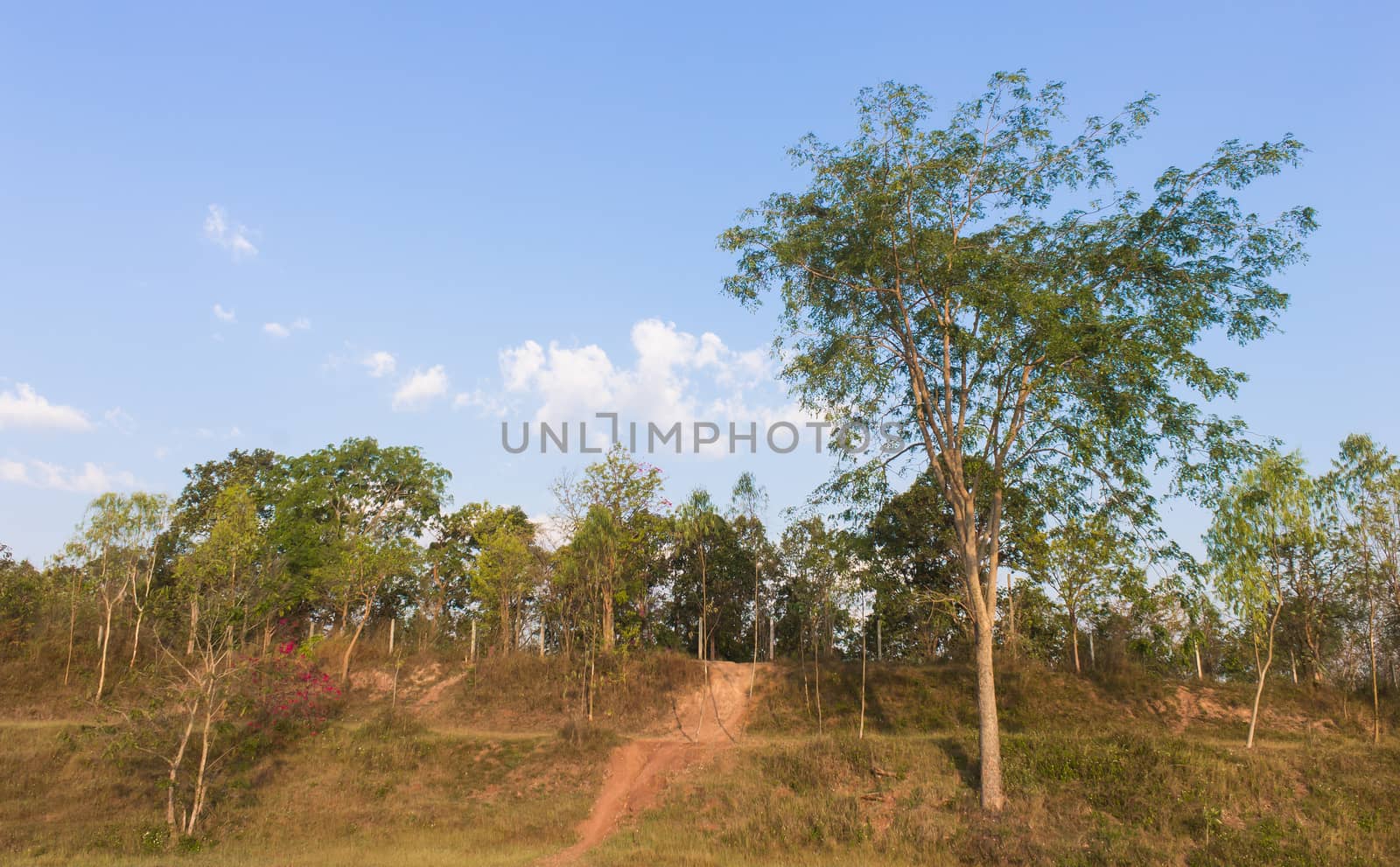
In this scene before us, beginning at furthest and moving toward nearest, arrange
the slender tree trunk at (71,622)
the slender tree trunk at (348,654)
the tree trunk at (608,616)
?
the slender tree trunk at (348,654) < the slender tree trunk at (71,622) < the tree trunk at (608,616)

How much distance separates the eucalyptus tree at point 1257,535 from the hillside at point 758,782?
3916mm

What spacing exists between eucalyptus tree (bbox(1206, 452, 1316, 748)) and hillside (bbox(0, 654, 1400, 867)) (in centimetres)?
392

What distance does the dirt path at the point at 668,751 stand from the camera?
22.3m

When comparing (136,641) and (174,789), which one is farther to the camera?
(136,641)

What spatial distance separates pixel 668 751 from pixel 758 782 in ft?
16.3

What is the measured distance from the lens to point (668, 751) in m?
26.6

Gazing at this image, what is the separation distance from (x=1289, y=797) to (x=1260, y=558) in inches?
271

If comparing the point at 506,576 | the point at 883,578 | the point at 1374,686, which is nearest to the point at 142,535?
the point at 506,576

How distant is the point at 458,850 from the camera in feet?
66.3

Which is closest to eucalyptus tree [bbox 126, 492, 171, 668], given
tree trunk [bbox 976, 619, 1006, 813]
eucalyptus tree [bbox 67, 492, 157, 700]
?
eucalyptus tree [bbox 67, 492, 157, 700]

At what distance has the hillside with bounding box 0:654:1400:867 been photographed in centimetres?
1836

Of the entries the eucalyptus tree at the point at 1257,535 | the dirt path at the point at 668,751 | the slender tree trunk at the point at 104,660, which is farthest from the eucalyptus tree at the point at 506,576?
the eucalyptus tree at the point at 1257,535

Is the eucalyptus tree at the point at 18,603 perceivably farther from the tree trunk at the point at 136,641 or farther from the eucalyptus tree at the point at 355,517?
the eucalyptus tree at the point at 355,517

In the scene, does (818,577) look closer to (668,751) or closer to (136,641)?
(668,751)
